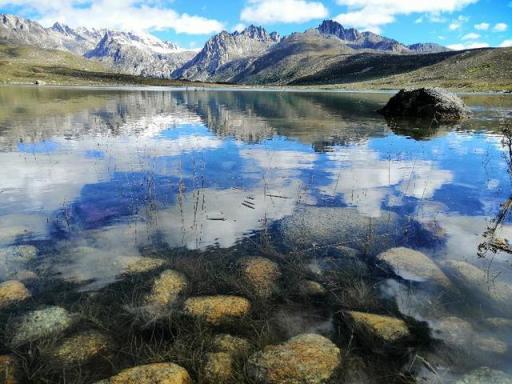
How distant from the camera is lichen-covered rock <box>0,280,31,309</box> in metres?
7.31

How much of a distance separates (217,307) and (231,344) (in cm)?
98

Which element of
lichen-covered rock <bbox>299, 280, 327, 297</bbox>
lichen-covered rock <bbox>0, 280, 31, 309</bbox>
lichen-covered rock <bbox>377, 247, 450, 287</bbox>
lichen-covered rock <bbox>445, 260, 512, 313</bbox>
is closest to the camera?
lichen-covered rock <bbox>0, 280, 31, 309</bbox>

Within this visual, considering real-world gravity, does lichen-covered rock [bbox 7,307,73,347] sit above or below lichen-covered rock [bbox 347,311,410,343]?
below

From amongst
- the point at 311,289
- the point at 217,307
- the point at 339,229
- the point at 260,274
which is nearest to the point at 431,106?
the point at 339,229

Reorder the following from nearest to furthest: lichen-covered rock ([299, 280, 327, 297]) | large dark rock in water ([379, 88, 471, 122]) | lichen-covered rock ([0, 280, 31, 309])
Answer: lichen-covered rock ([0, 280, 31, 309]), lichen-covered rock ([299, 280, 327, 297]), large dark rock in water ([379, 88, 471, 122])

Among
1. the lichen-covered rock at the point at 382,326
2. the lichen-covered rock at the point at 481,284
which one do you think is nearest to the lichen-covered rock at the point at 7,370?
the lichen-covered rock at the point at 382,326

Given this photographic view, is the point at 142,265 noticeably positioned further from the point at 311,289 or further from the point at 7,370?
the point at 311,289

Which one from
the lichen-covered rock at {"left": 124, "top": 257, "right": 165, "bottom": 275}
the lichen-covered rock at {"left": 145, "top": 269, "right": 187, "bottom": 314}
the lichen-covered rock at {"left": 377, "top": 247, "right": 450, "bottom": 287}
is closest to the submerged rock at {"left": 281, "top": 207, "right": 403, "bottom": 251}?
the lichen-covered rock at {"left": 377, "top": 247, "right": 450, "bottom": 287}

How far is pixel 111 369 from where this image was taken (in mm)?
5906

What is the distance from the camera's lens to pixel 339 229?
10773 mm

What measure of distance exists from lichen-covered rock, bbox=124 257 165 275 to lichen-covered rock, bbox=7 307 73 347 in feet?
5.37

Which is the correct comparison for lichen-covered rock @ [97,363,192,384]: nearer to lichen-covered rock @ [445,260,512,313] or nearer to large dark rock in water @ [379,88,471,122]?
lichen-covered rock @ [445,260,512,313]

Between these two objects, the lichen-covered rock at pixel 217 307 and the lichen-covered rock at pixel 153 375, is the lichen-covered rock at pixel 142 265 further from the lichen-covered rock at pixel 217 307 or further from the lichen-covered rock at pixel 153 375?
the lichen-covered rock at pixel 153 375

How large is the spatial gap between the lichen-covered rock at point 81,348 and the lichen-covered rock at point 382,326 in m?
4.18
